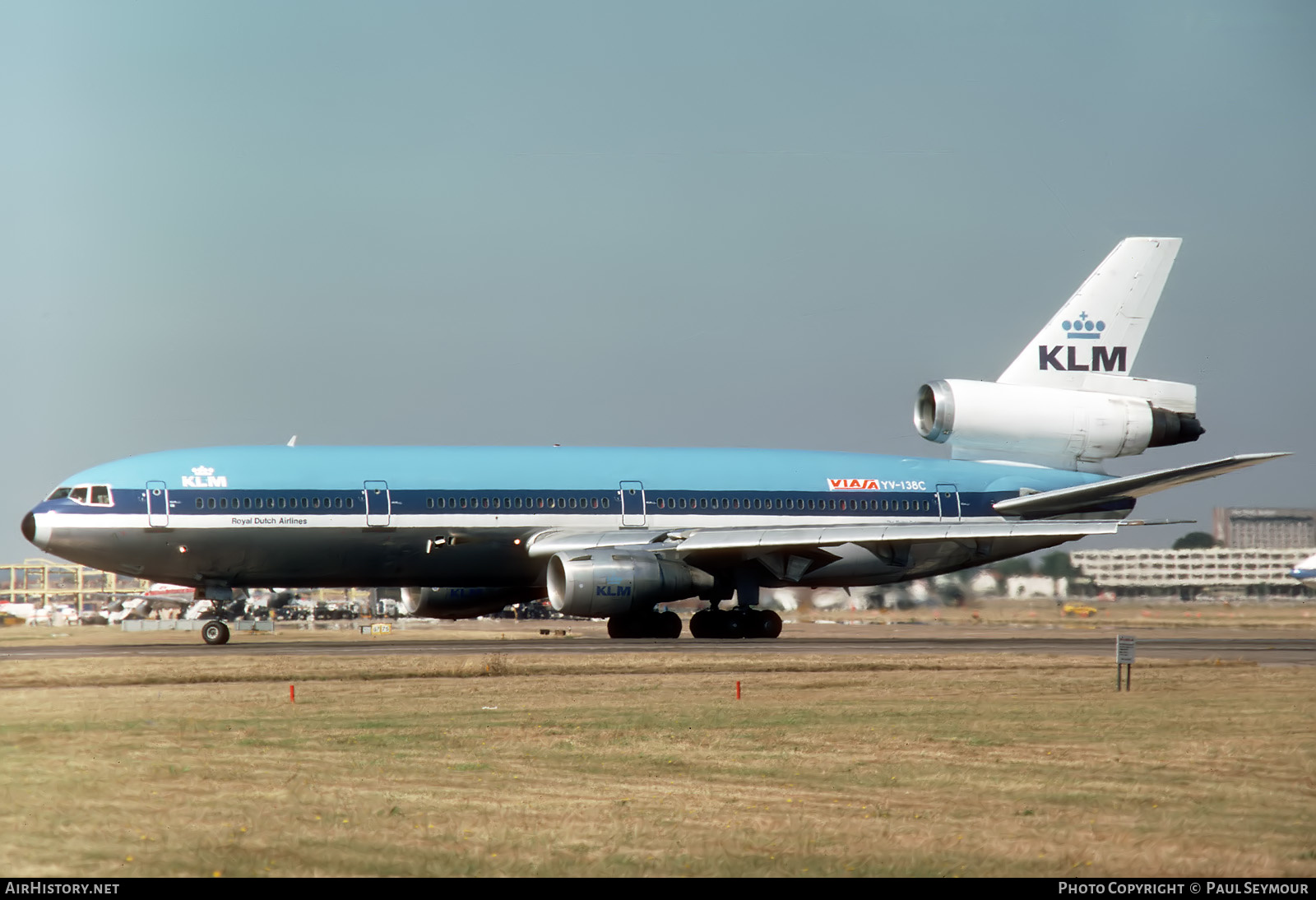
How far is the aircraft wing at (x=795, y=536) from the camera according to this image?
110ft

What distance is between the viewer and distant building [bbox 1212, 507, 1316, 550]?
3884 centimetres

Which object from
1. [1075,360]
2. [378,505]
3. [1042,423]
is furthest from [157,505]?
[1075,360]

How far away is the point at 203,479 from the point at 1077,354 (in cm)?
2409

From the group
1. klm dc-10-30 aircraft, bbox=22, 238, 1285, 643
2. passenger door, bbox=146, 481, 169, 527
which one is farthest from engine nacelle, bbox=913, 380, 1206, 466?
passenger door, bbox=146, 481, 169, 527

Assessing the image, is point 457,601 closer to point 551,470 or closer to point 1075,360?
point 551,470

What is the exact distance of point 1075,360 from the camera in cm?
4038

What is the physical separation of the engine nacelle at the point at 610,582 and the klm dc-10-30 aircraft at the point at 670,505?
0.05m

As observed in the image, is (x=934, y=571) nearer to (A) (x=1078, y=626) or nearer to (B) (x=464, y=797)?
(A) (x=1078, y=626)

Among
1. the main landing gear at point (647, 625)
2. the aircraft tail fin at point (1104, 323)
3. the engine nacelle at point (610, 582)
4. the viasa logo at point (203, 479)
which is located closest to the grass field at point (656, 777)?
the engine nacelle at point (610, 582)

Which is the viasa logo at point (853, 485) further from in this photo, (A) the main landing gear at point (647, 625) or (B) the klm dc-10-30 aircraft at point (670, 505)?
(A) the main landing gear at point (647, 625)

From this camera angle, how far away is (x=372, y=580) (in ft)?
114

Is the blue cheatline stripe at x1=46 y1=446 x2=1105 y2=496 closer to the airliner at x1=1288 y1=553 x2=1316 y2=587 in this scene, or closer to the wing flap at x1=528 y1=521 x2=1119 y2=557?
the wing flap at x1=528 y1=521 x2=1119 y2=557

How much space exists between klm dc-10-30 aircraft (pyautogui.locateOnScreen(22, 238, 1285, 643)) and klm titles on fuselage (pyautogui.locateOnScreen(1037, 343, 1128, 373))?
0.07 m
